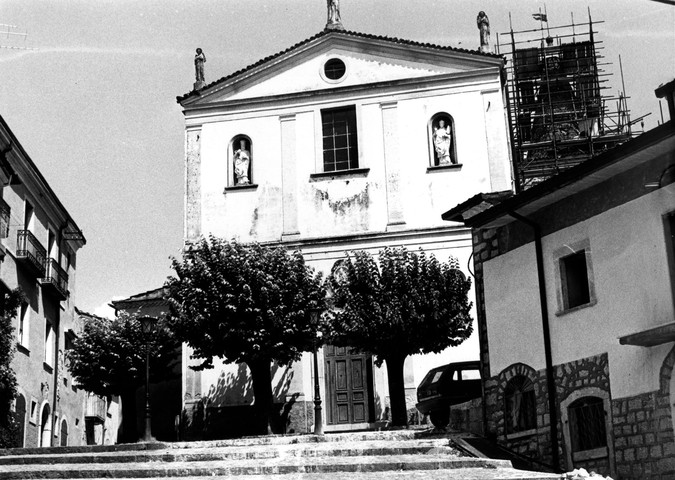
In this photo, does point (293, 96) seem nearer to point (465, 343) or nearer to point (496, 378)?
point (465, 343)

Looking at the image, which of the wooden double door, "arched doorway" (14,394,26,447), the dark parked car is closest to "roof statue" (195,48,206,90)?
the wooden double door

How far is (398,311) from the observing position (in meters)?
26.9

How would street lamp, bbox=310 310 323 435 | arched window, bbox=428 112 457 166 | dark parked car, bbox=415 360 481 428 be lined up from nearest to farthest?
dark parked car, bbox=415 360 481 428
street lamp, bbox=310 310 323 435
arched window, bbox=428 112 457 166

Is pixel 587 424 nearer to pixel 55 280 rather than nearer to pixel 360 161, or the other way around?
pixel 360 161

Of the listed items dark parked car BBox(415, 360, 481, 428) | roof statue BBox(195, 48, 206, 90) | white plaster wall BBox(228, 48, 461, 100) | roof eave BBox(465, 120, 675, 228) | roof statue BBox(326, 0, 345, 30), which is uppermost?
roof statue BBox(326, 0, 345, 30)

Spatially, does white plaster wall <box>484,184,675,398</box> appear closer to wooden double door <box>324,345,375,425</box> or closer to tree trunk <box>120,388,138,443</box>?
wooden double door <box>324,345,375,425</box>

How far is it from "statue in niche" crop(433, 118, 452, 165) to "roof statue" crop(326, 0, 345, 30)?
4745 mm

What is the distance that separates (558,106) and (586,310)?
33.8m

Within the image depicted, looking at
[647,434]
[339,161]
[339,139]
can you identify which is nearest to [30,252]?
[339,161]

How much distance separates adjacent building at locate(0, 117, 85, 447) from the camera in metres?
32.0

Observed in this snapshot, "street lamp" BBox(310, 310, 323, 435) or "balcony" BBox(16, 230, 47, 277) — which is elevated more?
"balcony" BBox(16, 230, 47, 277)

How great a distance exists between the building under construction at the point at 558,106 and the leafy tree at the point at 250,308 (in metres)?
21.9

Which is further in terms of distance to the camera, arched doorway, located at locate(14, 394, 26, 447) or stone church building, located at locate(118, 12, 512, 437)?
stone church building, located at locate(118, 12, 512, 437)

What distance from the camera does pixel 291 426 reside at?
102 ft
